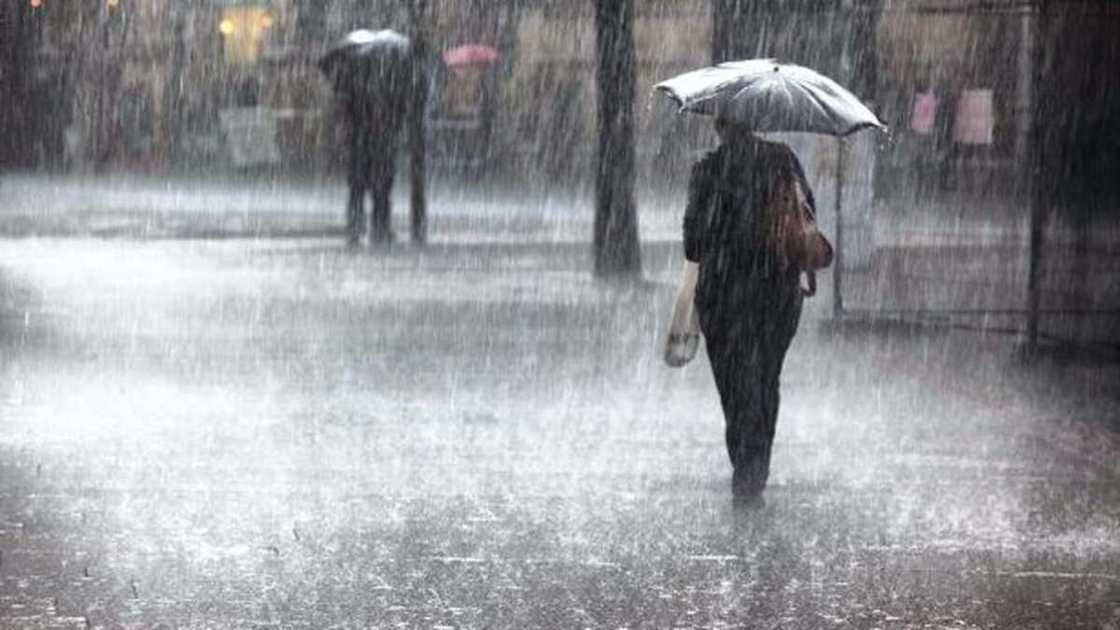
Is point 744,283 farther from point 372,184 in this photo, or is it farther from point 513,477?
point 372,184

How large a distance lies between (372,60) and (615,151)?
453 centimetres

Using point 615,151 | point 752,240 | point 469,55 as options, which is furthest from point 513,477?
point 469,55

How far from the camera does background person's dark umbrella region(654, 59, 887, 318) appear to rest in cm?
891

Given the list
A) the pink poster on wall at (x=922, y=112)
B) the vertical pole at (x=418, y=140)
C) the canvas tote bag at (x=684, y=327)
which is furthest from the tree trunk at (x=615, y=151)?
the canvas tote bag at (x=684, y=327)

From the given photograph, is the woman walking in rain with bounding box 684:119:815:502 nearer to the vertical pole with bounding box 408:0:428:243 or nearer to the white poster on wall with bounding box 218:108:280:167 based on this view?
the vertical pole with bounding box 408:0:428:243

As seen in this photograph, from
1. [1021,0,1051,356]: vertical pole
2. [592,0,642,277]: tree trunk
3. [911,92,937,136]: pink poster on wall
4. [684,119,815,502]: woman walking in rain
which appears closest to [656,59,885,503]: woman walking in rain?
[684,119,815,502]: woman walking in rain

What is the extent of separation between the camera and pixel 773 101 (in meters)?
8.97

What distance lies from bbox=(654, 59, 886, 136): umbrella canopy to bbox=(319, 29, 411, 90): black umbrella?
12.9 meters

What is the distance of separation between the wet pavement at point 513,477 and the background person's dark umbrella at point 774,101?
1.48 meters

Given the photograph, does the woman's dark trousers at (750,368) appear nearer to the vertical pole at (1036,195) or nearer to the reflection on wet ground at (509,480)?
the reflection on wet ground at (509,480)

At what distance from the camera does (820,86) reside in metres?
9.33

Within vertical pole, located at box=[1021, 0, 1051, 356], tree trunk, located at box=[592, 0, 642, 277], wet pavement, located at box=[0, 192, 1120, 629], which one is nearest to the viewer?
wet pavement, located at box=[0, 192, 1120, 629]

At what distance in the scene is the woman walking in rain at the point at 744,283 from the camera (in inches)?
353

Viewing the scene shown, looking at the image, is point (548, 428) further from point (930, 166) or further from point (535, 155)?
point (535, 155)
